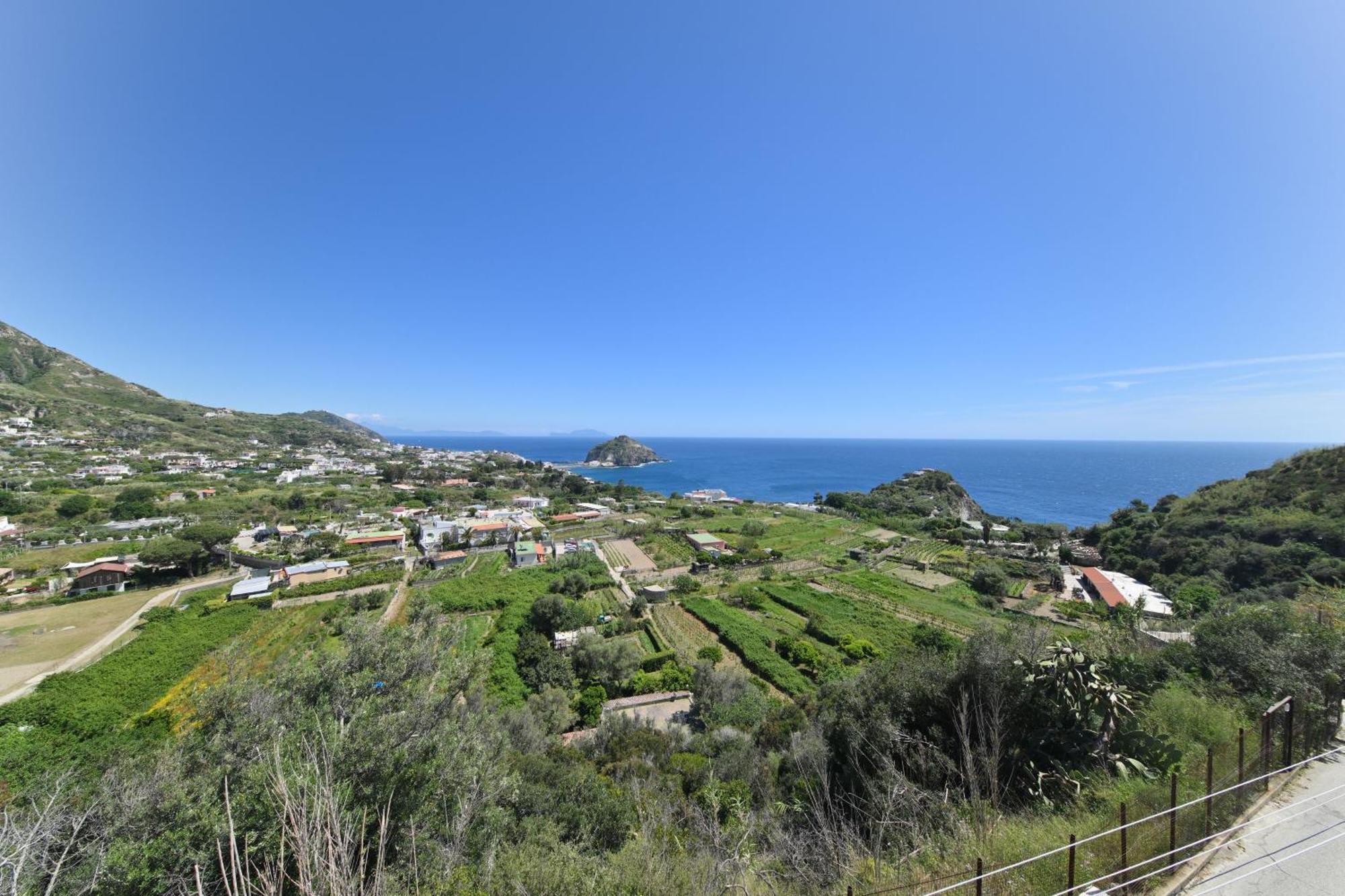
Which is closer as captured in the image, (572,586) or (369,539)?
(572,586)

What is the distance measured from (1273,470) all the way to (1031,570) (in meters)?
26.6

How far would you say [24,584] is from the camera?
21.0 metres

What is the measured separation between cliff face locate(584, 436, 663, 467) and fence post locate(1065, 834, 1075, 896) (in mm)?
109906

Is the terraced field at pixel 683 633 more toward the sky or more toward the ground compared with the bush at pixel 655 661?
more toward the ground

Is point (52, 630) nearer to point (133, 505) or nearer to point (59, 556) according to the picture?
point (59, 556)

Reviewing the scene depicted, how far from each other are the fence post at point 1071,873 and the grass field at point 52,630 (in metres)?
24.7

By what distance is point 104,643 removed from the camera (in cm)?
1627

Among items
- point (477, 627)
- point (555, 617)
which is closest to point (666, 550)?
point (555, 617)

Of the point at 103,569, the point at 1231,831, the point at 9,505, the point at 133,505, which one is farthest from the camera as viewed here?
the point at 133,505

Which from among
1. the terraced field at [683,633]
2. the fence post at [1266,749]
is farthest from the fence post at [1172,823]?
the terraced field at [683,633]

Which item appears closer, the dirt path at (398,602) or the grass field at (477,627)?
the grass field at (477,627)

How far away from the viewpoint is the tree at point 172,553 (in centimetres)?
2334

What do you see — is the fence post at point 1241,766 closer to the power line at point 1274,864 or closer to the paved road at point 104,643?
the power line at point 1274,864

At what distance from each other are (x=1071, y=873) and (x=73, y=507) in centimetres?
5512
